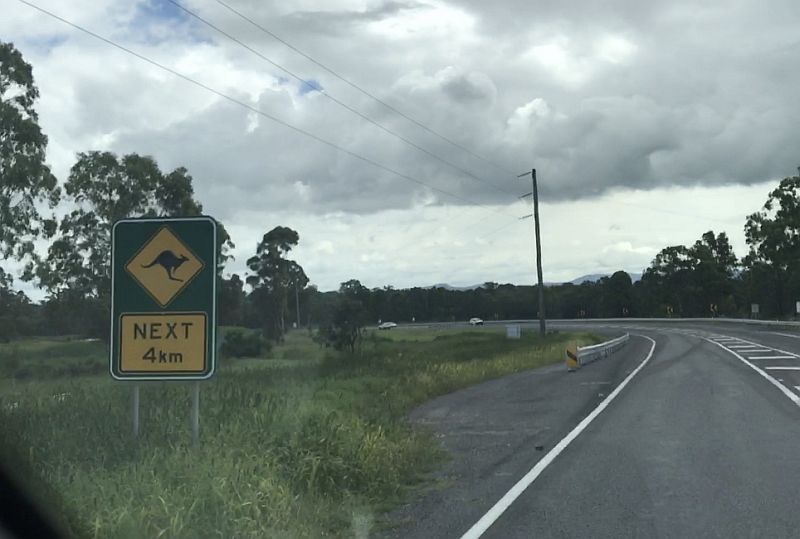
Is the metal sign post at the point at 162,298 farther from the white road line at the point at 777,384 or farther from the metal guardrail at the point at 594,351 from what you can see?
the metal guardrail at the point at 594,351

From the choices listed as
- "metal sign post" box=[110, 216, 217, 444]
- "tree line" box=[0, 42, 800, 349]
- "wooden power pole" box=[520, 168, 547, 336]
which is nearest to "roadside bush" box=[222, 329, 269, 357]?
"tree line" box=[0, 42, 800, 349]

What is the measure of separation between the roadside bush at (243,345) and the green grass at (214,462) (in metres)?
27.3

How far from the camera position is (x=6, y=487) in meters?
6.77

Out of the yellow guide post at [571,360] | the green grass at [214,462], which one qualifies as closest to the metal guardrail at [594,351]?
the yellow guide post at [571,360]

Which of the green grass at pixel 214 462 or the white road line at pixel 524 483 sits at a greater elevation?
the green grass at pixel 214 462

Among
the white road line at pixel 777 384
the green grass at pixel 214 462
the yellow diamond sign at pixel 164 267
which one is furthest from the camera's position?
the white road line at pixel 777 384

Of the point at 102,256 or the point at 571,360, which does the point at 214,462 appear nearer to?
the point at 571,360

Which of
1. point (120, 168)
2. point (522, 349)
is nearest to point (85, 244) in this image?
point (120, 168)

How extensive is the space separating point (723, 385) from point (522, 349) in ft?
59.7

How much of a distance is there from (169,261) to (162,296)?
387 millimetres

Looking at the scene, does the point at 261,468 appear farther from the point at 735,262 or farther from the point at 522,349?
the point at 735,262

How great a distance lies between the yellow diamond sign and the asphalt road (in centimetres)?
332

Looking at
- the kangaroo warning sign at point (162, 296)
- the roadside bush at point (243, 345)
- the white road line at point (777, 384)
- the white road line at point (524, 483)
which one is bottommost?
the white road line at point (524, 483)

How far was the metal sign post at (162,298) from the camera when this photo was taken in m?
9.19
